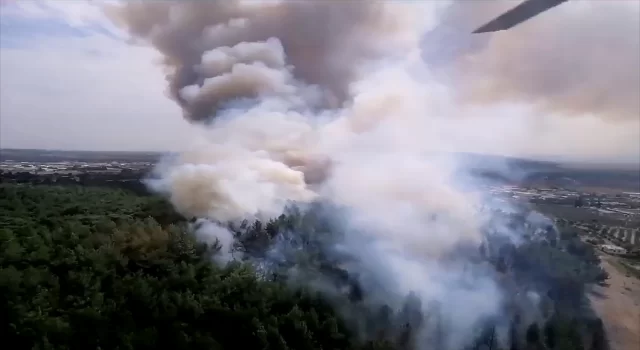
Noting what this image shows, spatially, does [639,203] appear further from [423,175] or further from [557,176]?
[423,175]

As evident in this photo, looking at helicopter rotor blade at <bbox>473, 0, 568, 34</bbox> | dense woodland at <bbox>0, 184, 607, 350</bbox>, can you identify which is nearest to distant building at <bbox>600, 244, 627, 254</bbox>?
dense woodland at <bbox>0, 184, 607, 350</bbox>

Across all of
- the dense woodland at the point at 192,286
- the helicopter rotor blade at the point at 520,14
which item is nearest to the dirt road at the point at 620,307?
the dense woodland at the point at 192,286

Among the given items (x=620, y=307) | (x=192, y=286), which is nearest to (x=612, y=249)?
(x=620, y=307)

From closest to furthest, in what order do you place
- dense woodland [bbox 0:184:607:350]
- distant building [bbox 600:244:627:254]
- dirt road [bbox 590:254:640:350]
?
dense woodland [bbox 0:184:607:350] < dirt road [bbox 590:254:640:350] < distant building [bbox 600:244:627:254]

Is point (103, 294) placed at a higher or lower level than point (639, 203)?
lower

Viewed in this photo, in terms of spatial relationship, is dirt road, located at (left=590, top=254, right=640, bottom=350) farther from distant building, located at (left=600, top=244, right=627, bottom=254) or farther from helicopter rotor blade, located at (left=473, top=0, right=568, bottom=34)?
helicopter rotor blade, located at (left=473, top=0, right=568, bottom=34)

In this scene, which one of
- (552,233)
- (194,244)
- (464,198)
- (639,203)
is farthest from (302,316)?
(639,203)
